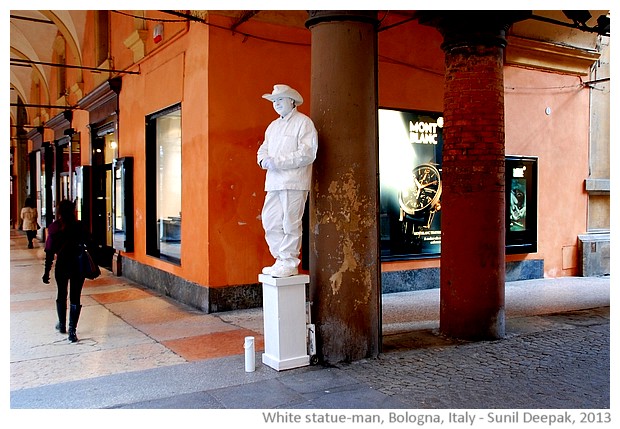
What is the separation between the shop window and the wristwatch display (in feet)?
12.4

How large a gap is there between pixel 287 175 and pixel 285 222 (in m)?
0.45

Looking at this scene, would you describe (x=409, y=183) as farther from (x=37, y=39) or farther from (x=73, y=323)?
(x=37, y=39)

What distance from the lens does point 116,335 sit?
7047 millimetres

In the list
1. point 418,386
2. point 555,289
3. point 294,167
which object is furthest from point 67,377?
point 555,289

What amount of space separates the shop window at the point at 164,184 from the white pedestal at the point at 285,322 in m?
4.26

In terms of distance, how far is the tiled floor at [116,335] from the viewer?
5.79 meters

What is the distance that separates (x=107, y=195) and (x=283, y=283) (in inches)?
365

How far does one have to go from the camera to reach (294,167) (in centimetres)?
549

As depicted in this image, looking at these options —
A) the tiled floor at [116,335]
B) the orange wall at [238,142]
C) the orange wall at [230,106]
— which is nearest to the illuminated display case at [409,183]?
the orange wall at [230,106]

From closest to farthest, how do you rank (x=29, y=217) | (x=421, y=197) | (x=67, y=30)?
(x=421, y=197)
(x=67, y=30)
(x=29, y=217)

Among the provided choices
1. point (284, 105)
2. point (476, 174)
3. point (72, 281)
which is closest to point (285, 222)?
point (284, 105)

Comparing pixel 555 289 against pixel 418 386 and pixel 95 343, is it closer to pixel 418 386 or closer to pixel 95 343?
pixel 418 386

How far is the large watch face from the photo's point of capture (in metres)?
10.1

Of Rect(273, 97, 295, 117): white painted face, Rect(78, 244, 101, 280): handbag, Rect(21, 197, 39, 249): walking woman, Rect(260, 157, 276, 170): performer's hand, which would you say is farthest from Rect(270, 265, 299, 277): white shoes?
Rect(21, 197, 39, 249): walking woman
